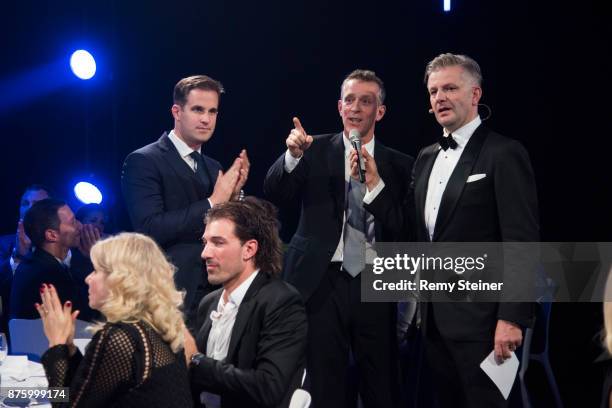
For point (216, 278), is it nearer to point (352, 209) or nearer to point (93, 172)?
point (352, 209)

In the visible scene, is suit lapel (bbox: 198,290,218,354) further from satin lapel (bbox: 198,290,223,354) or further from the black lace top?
the black lace top

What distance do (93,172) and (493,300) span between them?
10.9 feet

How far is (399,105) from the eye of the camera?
5.27 metres

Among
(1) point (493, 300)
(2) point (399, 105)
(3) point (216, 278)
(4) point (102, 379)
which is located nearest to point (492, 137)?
(1) point (493, 300)

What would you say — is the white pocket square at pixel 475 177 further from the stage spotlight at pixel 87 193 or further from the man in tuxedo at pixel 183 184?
the stage spotlight at pixel 87 193

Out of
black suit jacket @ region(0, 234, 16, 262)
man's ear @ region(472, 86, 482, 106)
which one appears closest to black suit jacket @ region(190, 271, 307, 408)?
man's ear @ region(472, 86, 482, 106)

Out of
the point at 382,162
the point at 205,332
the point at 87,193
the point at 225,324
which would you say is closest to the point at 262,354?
the point at 225,324

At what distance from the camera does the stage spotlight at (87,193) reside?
5609 millimetres

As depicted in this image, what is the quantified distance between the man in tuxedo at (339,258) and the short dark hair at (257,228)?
645 mm

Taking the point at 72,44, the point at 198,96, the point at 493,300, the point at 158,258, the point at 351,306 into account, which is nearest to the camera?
the point at 158,258

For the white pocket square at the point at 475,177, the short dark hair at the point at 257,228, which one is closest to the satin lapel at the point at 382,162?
the white pocket square at the point at 475,177

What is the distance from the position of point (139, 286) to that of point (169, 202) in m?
1.36

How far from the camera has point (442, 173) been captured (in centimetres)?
329

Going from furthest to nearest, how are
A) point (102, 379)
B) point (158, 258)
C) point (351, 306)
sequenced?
1. point (351, 306)
2. point (158, 258)
3. point (102, 379)
